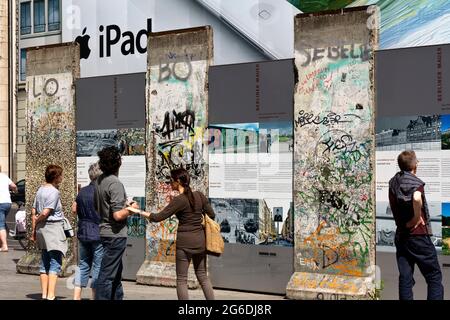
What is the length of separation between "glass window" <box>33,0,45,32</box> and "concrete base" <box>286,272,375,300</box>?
27.8m

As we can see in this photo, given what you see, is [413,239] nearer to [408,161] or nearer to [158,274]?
[408,161]

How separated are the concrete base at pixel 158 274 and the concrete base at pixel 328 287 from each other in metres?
1.70

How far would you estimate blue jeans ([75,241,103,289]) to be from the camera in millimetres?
10812

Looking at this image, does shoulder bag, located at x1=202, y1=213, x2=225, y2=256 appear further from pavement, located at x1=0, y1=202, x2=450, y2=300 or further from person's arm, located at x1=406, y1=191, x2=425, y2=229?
pavement, located at x1=0, y1=202, x2=450, y2=300

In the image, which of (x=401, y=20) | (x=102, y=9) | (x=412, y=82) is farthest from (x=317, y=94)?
(x=102, y=9)

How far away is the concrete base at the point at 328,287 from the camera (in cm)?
1175

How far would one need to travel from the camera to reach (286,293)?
1243 cm

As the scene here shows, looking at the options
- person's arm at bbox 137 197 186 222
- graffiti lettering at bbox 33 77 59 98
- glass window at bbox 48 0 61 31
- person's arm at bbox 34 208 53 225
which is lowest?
person's arm at bbox 34 208 53 225

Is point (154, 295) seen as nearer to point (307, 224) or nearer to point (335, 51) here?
point (307, 224)

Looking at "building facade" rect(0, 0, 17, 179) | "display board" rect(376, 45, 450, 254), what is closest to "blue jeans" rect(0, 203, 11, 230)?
"display board" rect(376, 45, 450, 254)

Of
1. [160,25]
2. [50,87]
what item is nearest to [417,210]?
[50,87]

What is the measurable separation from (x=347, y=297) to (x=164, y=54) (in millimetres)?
4574

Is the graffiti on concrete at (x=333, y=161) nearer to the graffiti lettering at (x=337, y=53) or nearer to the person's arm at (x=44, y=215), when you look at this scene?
the graffiti lettering at (x=337, y=53)

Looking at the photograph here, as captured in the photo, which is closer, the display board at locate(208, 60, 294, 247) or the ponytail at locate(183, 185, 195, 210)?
the ponytail at locate(183, 185, 195, 210)
